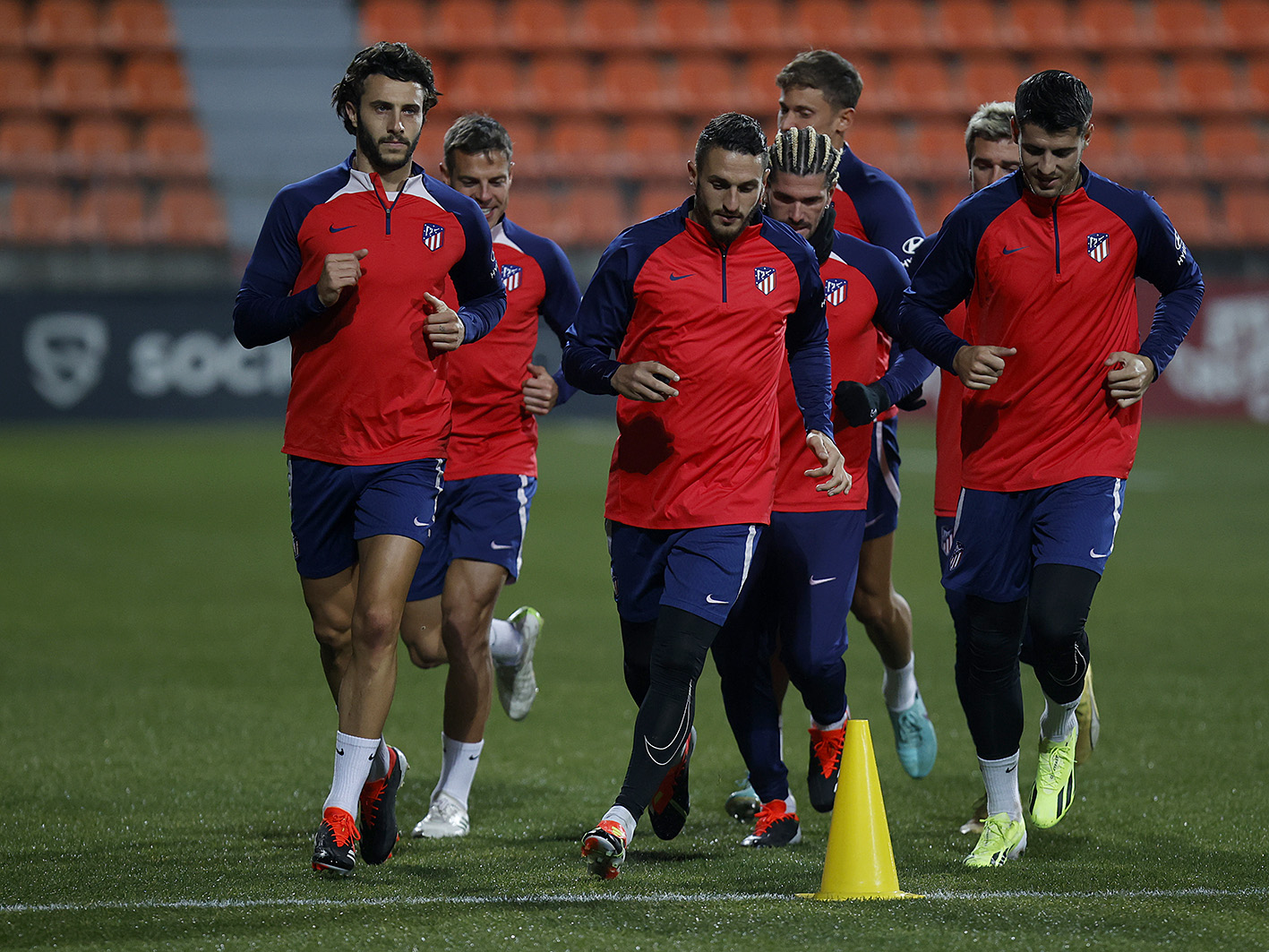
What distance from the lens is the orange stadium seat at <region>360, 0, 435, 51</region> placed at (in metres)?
24.7

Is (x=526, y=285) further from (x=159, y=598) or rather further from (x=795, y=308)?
(x=159, y=598)

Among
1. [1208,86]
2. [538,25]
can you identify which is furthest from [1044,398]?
[1208,86]

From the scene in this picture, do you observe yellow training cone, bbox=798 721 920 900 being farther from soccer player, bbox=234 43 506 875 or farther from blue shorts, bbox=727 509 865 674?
soccer player, bbox=234 43 506 875

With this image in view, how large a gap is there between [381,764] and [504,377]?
5.19 feet

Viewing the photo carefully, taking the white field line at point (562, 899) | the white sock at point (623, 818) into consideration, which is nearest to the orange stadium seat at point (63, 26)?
the white field line at point (562, 899)

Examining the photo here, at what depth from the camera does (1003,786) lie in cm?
488

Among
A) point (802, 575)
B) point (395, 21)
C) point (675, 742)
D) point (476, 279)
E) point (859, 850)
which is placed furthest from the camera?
point (395, 21)

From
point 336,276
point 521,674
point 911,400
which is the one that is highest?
point 336,276

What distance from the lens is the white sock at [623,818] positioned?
167 inches

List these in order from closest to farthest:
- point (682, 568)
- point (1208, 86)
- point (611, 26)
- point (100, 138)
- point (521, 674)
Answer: point (682, 568) < point (521, 674) < point (100, 138) < point (611, 26) < point (1208, 86)

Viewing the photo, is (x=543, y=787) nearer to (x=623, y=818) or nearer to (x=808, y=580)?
(x=808, y=580)

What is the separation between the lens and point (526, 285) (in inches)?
233

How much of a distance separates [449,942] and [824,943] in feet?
2.83

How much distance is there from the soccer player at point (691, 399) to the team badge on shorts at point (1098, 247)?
2.60 ft
